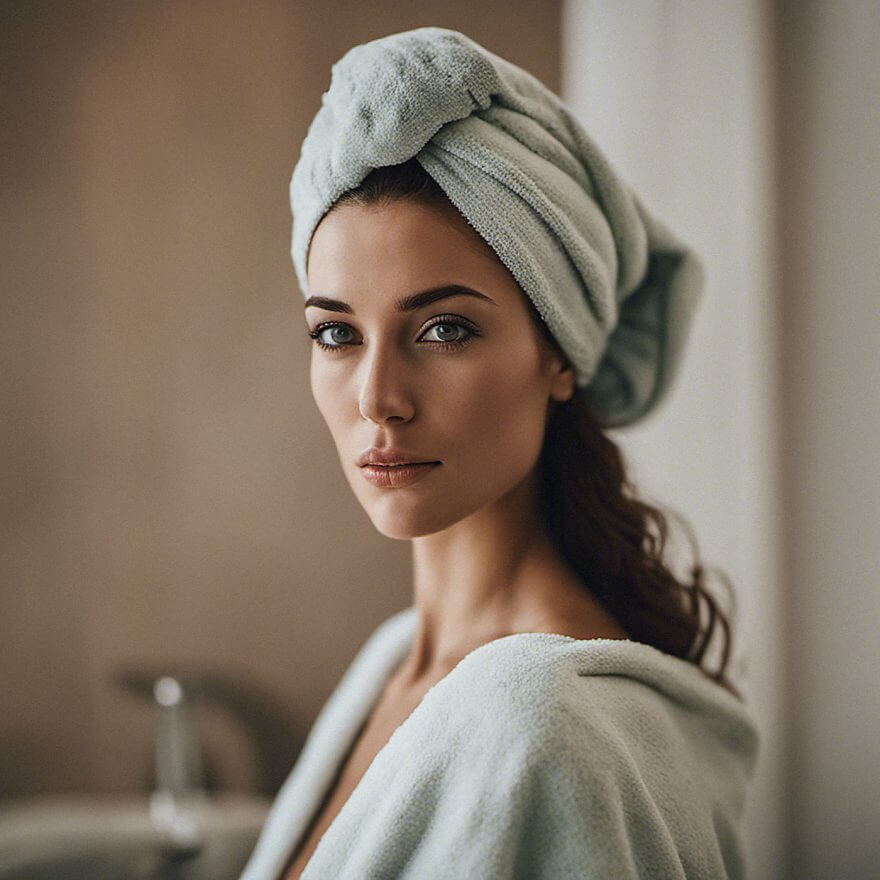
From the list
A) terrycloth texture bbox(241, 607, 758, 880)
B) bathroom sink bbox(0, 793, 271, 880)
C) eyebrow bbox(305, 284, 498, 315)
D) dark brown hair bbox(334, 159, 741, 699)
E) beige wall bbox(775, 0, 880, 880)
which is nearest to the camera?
terrycloth texture bbox(241, 607, 758, 880)

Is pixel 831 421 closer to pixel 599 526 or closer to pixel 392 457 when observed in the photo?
pixel 599 526

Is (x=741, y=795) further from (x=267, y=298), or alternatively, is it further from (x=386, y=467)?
(x=267, y=298)

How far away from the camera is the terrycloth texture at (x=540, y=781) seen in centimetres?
60

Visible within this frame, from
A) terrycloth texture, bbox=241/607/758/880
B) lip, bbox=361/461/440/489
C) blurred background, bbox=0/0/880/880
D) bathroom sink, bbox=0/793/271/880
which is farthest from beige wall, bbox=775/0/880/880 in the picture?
bathroom sink, bbox=0/793/271/880

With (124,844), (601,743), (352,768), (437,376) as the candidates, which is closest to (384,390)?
(437,376)

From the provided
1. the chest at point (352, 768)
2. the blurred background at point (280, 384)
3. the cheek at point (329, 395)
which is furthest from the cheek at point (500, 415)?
the blurred background at point (280, 384)

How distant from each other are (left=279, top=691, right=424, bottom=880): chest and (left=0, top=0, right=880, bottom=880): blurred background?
47 cm

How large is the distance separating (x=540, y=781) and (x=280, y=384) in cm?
94

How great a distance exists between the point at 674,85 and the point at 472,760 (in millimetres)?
906

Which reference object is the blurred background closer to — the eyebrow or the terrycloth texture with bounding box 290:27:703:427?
the terrycloth texture with bounding box 290:27:703:427

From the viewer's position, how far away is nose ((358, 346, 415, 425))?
0.71 m

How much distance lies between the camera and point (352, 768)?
93 centimetres

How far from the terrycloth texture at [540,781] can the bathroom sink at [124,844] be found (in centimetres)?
71

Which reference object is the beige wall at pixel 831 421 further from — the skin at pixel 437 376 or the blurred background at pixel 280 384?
the skin at pixel 437 376
